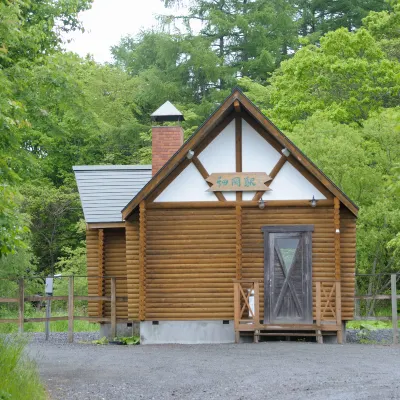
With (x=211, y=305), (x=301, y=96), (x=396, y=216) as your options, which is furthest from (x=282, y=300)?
(x=301, y=96)

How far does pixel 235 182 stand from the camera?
2227 centimetres

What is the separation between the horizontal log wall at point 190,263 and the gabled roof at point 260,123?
103 centimetres

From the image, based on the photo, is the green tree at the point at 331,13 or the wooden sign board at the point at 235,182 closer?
the wooden sign board at the point at 235,182

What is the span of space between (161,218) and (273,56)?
108 ft

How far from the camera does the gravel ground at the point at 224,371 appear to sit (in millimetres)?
12625

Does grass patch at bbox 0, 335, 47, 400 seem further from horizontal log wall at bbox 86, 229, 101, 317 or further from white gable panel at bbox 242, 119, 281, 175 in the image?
horizontal log wall at bbox 86, 229, 101, 317

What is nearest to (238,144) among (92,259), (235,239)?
(235,239)

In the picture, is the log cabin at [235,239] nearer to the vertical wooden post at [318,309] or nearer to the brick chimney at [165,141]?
the vertical wooden post at [318,309]

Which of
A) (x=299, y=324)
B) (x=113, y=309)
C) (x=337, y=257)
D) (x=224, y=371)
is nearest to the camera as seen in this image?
(x=224, y=371)

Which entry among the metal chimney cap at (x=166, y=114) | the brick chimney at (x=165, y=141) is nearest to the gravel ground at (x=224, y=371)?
the brick chimney at (x=165, y=141)

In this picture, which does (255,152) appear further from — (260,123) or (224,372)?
(224,372)

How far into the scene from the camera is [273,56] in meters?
53.7

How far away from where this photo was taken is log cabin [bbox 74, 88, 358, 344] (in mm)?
22047

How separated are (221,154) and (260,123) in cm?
124
